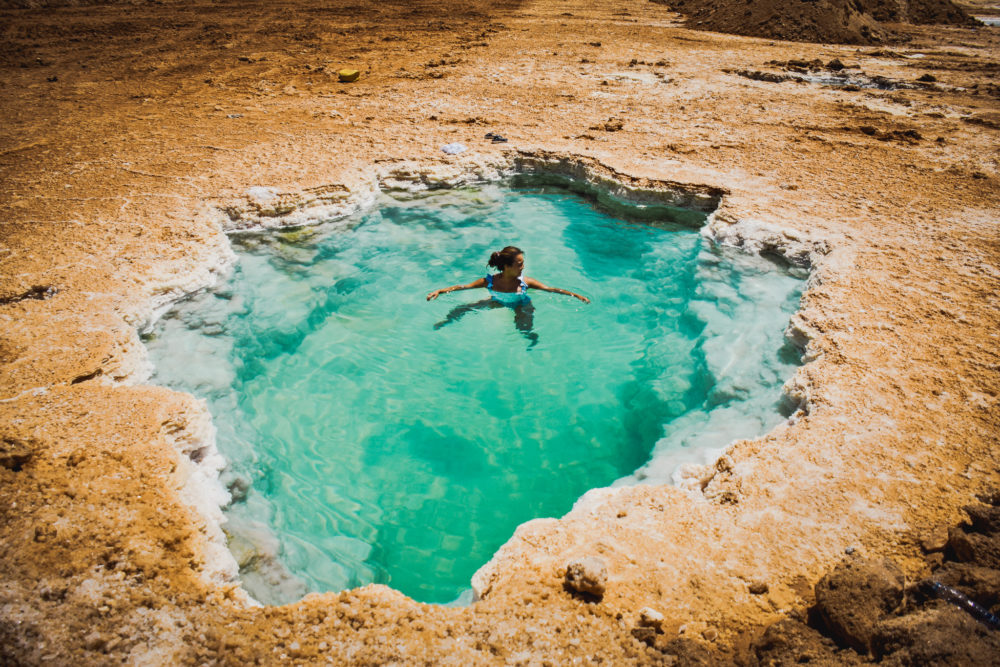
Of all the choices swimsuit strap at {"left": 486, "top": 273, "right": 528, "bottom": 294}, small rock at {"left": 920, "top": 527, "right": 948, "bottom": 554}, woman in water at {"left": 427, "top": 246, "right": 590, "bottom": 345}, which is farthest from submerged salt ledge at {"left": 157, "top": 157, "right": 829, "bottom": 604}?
swimsuit strap at {"left": 486, "top": 273, "right": 528, "bottom": 294}

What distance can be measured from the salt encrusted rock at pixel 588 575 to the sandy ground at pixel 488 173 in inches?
3.0

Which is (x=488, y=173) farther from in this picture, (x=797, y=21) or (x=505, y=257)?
(x=797, y=21)

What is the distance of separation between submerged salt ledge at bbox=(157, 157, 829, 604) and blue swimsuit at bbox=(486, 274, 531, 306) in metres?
1.90

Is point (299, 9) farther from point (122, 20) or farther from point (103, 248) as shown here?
point (103, 248)

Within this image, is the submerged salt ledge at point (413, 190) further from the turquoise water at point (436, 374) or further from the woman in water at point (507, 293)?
the woman in water at point (507, 293)

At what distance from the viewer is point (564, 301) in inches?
218

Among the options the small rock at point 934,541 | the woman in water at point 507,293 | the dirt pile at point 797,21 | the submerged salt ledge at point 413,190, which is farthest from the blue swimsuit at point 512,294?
the dirt pile at point 797,21

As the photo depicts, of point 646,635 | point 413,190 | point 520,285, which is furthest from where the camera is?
point 413,190

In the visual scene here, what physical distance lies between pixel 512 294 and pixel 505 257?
0.45 meters

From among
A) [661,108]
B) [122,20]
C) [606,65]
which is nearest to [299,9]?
[122,20]

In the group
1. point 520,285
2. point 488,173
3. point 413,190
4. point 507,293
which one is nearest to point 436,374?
point 507,293

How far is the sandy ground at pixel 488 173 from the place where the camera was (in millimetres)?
2129

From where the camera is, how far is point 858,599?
6.59ft

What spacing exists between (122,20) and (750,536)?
17.6 metres
